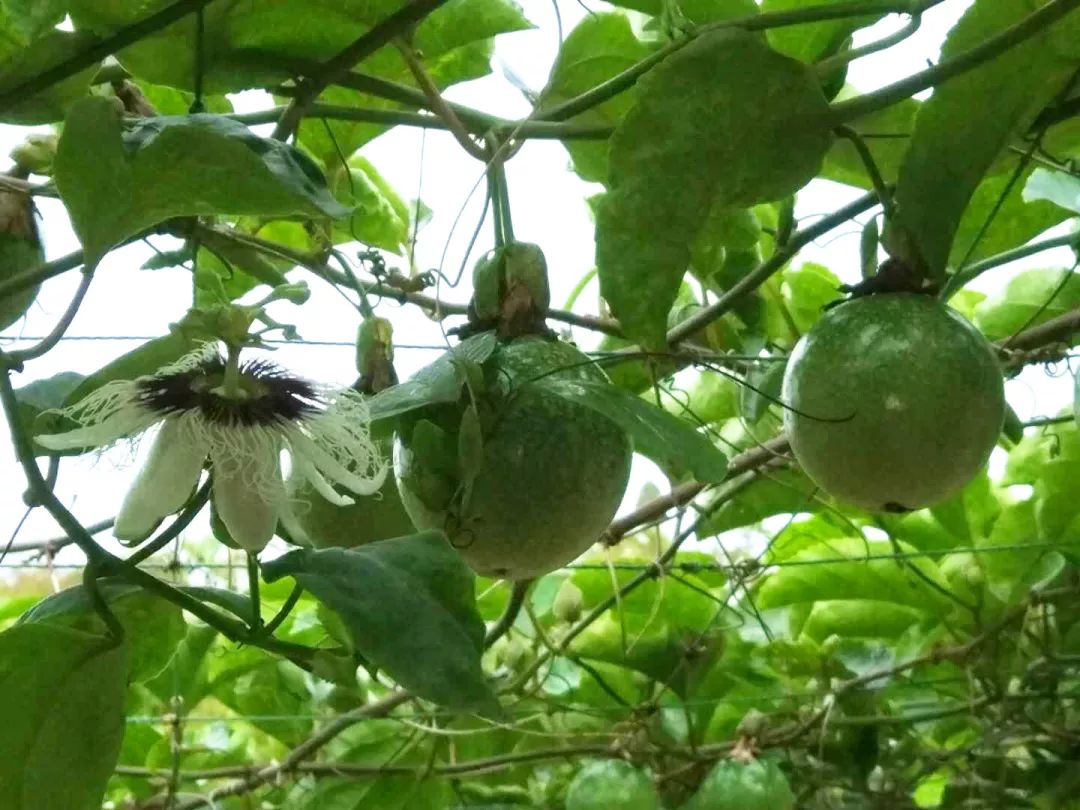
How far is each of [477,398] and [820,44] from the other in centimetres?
29

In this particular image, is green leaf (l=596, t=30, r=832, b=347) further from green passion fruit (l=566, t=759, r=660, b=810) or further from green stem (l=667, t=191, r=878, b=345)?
green passion fruit (l=566, t=759, r=660, b=810)

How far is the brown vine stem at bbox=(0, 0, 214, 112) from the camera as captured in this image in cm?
53

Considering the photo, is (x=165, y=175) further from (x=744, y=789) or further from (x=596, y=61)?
(x=744, y=789)

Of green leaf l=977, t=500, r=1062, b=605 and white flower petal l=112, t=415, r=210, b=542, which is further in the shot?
green leaf l=977, t=500, r=1062, b=605

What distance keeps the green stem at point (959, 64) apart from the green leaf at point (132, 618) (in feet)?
1.13

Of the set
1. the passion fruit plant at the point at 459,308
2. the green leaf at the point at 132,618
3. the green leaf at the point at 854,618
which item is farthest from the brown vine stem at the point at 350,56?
the green leaf at the point at 854,618

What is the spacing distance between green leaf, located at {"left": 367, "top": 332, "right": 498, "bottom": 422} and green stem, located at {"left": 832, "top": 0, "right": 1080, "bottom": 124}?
17 cm

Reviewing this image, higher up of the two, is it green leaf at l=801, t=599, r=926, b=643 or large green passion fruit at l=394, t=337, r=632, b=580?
large green passion fruit at l=394, t=337, r=632, b=580

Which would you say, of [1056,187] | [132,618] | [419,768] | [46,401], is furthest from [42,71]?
[419,768]

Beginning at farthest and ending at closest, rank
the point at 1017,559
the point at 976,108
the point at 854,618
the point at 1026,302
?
1. the point at 854,618
2. the point at 1017,559
3. the point at 1026,302
4. the point at 976,108

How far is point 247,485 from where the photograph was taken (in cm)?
47

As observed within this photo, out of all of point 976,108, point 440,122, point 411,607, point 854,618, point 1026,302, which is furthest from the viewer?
point 854,618

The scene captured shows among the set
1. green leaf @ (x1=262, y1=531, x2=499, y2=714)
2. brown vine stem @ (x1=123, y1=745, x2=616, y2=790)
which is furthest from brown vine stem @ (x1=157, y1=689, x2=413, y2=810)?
green leaf @ (x1=262, y1=531, x2=499, y2=714)

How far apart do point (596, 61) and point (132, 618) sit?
1.20ft
